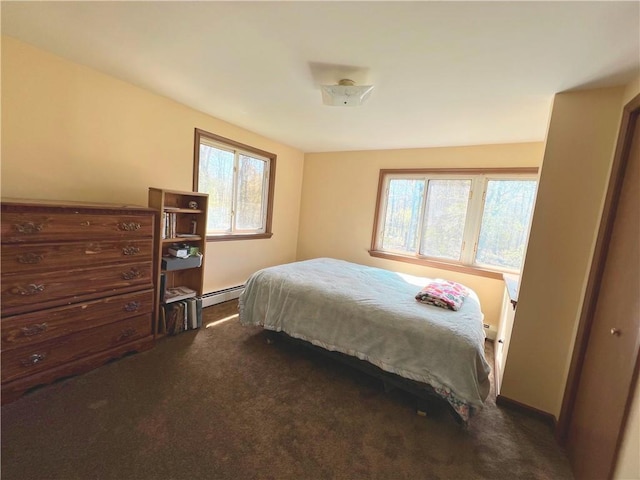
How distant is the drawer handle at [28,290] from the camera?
5.23 ft

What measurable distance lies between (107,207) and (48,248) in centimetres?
42

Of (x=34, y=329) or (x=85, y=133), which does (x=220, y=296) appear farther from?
(x=85, y=133)

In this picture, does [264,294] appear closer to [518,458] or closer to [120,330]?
[120,330]

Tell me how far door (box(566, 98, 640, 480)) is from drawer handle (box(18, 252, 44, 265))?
10.7 ft

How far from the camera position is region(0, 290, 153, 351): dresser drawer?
1.60 metres

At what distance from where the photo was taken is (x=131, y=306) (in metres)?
2.17

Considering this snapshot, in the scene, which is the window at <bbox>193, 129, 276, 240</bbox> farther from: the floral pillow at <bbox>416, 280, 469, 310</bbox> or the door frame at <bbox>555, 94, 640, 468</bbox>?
the door frame at <bbox>555, 94, 640, 468</bbox>

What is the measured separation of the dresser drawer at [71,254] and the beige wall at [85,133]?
588 millimetres

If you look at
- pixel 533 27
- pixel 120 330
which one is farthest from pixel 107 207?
pixel 533 27

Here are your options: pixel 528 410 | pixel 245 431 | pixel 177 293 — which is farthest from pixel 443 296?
pixel 177 293

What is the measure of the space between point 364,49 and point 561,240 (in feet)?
6.04

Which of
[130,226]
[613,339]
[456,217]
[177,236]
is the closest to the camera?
[613,339]

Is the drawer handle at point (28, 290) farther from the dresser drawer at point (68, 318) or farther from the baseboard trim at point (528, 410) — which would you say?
the baseboard trim at point (528, 410)

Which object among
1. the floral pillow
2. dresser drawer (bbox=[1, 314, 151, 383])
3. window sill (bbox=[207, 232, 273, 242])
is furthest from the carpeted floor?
window sill (bbox=[207, 232, 273, 242])
